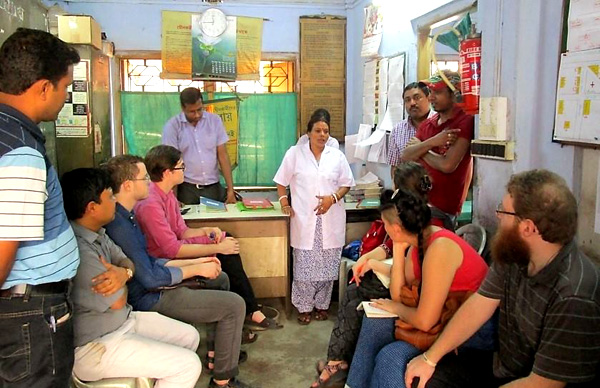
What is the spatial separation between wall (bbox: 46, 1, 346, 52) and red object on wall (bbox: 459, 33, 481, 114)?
2.96 meters

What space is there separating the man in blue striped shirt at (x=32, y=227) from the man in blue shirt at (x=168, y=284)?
0.78 m

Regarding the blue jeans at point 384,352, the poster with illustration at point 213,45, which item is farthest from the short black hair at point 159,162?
the poster with illustration at point 213,45

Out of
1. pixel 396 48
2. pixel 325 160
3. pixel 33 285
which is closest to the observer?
pixel 33 285

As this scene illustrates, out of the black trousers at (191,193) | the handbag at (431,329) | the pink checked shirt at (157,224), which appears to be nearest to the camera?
the handbag at (431,329)

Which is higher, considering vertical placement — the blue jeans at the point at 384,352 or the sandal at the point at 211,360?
the blue jeans at the point at 384,352

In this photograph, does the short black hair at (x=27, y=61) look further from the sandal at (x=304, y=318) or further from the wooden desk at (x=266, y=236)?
the sandal at (x=304, y=318)

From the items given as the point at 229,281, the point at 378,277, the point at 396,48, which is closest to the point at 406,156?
the point at 378,277

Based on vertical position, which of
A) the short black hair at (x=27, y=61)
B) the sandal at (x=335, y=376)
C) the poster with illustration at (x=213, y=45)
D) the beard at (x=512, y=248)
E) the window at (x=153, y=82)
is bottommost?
the sandal at (x=335, y=376)

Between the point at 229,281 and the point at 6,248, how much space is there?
74.9 inches

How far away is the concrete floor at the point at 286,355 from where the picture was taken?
2.77 m

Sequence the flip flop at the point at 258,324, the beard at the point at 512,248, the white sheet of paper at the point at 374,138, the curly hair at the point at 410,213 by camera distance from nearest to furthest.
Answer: the beard at the point at 512,248
the curly hair at the point at 410,213
the flip flop at the point at 258,324
the white sheet of paper at the point at 374,138

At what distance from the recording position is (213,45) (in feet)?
17.1

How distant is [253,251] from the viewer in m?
3.60

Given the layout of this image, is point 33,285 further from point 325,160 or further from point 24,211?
point 325,160
